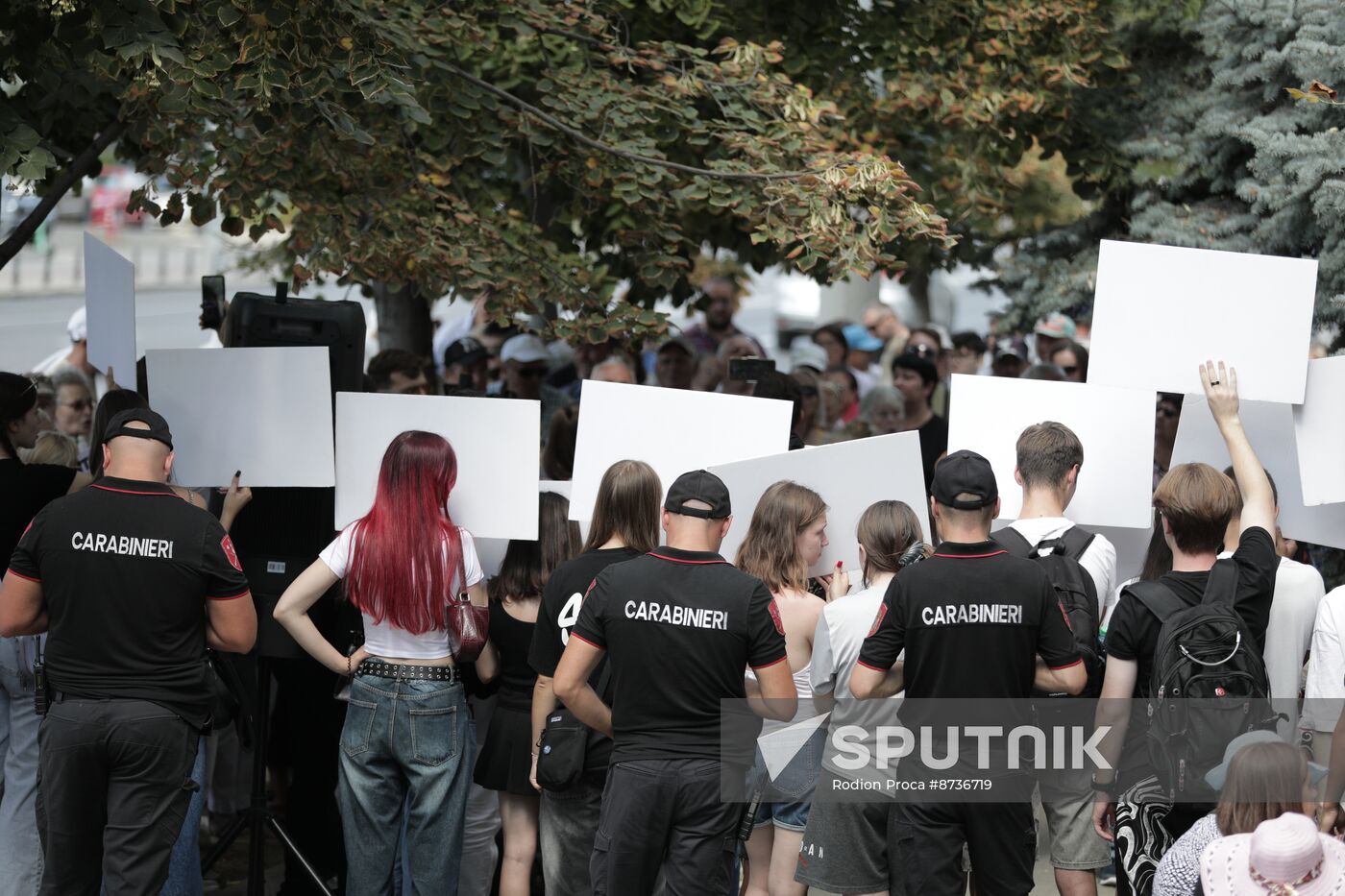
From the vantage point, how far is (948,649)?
177 inches

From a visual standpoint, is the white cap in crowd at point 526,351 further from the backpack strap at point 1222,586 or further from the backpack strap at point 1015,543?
the backpack strap at point 1222,586

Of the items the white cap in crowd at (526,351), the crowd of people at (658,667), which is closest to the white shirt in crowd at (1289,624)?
the crowd of people at (658,667)

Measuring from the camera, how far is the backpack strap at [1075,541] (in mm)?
5105

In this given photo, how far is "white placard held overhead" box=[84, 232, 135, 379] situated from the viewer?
6156 mm

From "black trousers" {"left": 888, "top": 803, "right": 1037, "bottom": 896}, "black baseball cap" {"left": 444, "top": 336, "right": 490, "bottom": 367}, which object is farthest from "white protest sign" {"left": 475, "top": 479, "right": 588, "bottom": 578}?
"black baseball cap" {"left": 444, "top": 336, "right": 490, "bottom": 367}

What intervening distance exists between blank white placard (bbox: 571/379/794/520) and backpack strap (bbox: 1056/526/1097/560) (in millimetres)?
1156

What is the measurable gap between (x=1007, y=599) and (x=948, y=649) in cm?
24

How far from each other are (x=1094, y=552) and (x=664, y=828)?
1834mm

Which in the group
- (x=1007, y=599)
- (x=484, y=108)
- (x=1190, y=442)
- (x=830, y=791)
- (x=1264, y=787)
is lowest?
(x=830, y=791)

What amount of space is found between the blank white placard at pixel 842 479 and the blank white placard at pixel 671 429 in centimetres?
36

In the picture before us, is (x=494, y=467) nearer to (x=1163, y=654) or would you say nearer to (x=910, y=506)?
(x=910, y=506)

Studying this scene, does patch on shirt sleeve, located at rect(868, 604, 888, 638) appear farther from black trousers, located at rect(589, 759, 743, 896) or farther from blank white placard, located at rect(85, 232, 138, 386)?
blank white placard, located at rect(85, 232, 138, 386)

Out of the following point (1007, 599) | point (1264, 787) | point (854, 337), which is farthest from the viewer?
point (854, 337)

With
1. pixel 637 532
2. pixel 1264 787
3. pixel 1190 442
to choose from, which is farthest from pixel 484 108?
pixel 1264 787
